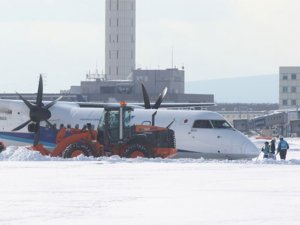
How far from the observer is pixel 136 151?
39.8 meters

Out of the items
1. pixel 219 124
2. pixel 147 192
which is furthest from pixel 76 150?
pixel 147 192

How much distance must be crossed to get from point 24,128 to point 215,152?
32.3 feet

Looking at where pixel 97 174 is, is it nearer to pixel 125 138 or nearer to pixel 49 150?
pixel 125 138

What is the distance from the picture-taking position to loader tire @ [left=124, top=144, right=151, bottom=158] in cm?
3966

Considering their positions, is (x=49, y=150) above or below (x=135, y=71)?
below

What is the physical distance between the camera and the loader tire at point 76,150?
131 ft

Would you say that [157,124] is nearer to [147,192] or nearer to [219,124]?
[219,124]

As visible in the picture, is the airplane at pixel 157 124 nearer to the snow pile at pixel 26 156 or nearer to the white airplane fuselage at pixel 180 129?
the white airplane fuselage at pixel 180 129

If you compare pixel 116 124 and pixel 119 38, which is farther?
pixel 119 38

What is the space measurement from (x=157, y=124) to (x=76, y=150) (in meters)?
5.68

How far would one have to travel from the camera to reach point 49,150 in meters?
46.0

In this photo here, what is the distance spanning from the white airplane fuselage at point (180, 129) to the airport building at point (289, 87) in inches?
4857

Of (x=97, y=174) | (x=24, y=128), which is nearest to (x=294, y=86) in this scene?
(x=24, y=128)

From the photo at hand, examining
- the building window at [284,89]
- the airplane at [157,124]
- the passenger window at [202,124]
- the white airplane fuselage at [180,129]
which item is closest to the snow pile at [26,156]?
the airplane at [157,124]
